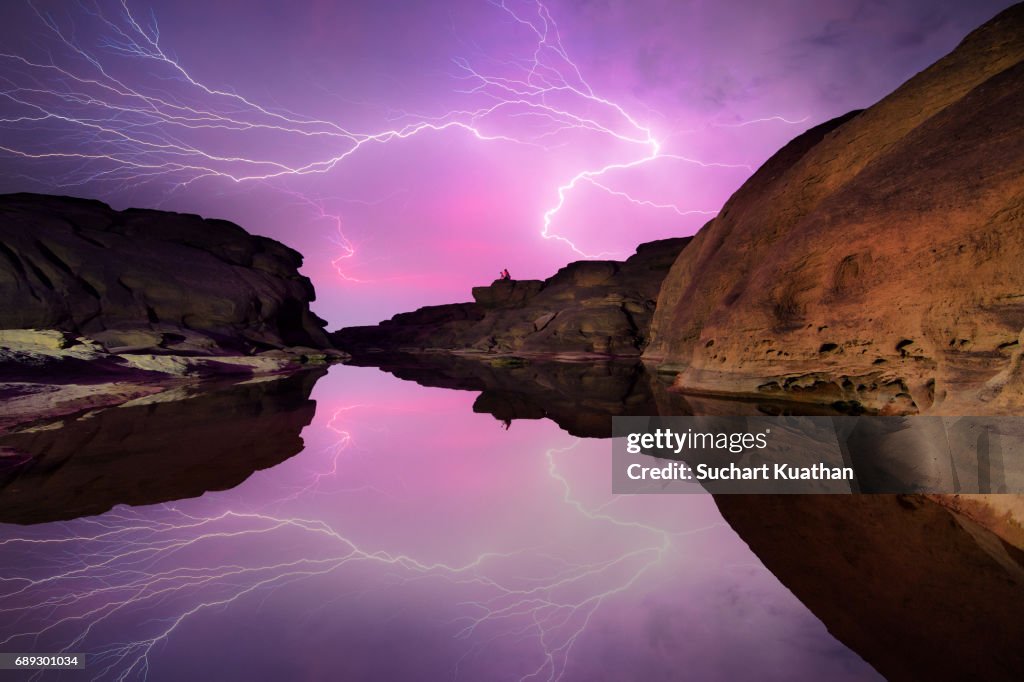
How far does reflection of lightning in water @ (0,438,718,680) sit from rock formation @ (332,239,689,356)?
120 ft

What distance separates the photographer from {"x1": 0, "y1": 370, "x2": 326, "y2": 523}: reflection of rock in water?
187 inches

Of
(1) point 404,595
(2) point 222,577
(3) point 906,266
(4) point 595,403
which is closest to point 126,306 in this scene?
(4) point 595,403

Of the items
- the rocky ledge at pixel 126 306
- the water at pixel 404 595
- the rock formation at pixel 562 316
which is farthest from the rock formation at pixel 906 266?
the rock formation at pixel 562 316

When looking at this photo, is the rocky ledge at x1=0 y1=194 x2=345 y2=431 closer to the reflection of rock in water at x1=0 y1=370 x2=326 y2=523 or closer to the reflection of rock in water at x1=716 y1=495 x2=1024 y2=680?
the reflection of rock in water at x1=0 y1=370 x2=326 y2=523

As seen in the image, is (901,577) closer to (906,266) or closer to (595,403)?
(906,266)

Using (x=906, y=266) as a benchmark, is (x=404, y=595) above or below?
below

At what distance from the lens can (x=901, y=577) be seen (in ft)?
10.3

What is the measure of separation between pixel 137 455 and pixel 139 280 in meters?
30.5

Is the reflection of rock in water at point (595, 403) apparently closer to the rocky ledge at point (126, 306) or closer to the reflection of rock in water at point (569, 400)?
the reflection of rock in water at point (569, 400)

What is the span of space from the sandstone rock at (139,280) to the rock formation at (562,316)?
70.1 feet

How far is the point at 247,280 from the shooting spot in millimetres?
36312

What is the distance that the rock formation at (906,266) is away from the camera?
6.21 metres

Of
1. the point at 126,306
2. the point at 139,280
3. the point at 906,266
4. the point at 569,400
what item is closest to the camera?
the point at 906,266

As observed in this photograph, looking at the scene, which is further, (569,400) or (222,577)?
(569,400)
